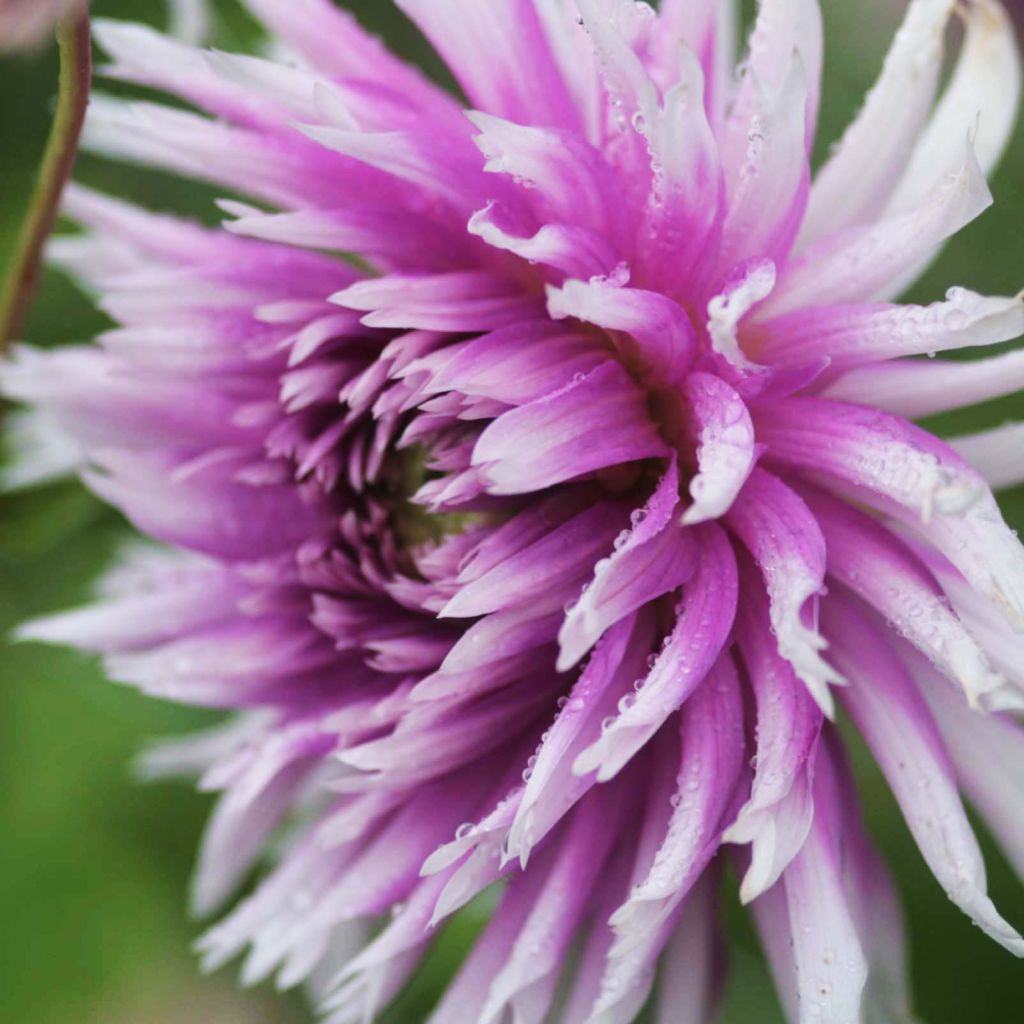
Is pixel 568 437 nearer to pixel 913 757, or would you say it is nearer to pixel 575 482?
pixel 575 482

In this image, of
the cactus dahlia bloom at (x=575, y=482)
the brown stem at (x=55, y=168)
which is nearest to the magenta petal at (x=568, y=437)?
the cactus dahlia bloom at (x=575, y=482)

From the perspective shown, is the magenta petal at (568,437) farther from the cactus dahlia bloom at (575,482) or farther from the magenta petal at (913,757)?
the magenta petal at (913,757)

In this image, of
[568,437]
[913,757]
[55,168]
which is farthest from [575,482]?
[55,168]

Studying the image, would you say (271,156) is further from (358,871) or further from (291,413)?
(358,871)

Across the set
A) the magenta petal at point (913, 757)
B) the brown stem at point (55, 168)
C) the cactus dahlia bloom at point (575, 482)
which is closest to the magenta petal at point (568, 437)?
the cactus dahlia bloom at point (575, 482)

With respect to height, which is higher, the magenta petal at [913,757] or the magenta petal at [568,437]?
the magenta petal at [568,437]

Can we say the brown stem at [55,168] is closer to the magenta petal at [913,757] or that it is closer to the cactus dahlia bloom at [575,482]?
the cactus dahlia bloom at [575,482]

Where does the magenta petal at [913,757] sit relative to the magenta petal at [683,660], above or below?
below

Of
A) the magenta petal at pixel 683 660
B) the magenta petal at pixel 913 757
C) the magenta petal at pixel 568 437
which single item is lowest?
the magenta petal at pixel 913 757
